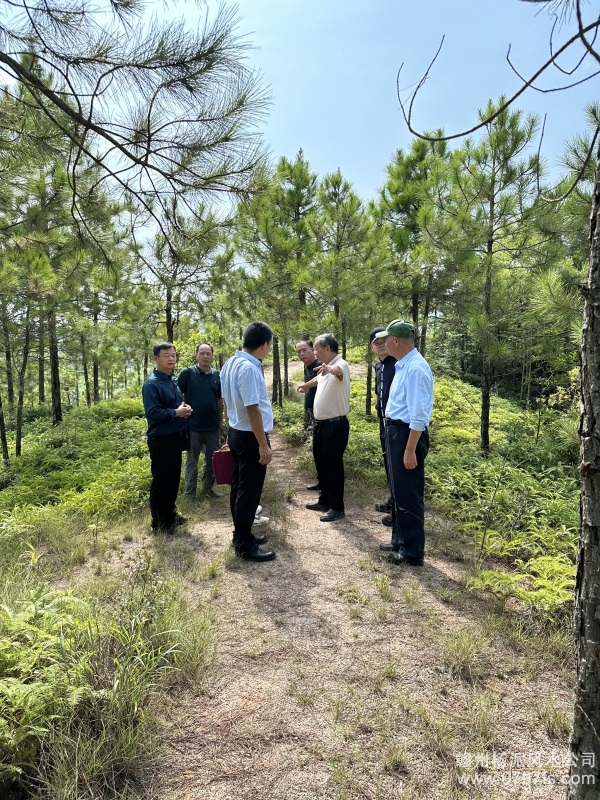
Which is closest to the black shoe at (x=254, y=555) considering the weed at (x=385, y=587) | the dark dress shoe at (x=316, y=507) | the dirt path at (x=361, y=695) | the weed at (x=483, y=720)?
the dirt path at (x=361, y=695)

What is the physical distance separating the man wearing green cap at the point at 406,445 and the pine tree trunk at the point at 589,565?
7.04 ft

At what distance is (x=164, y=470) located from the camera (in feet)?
13.6

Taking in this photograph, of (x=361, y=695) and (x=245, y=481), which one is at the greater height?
(x=245, y=481)

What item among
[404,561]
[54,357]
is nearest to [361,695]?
[404,561]

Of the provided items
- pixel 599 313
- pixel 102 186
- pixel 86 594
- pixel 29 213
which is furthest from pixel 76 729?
pixel 29 213

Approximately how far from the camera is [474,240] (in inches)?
295

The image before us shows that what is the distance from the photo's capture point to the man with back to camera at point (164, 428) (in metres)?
4.09

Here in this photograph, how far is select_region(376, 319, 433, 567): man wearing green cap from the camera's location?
135 inches

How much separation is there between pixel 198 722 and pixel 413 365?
2.68m

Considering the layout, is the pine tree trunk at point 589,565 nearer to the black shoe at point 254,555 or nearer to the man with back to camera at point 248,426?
the man with back to camera at point 248,426

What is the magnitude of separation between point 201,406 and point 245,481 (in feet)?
6.46

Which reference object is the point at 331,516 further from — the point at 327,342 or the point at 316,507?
the point at 327,342

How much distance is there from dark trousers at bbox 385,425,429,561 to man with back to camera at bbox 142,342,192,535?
6.57ft

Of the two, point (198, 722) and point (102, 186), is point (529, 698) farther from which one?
point (102, 186)
